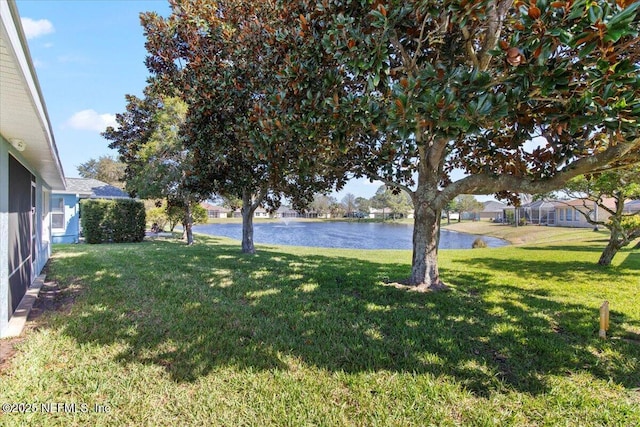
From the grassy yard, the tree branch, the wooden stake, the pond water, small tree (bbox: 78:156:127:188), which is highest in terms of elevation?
small tree (bbox: 78:156:127:188)

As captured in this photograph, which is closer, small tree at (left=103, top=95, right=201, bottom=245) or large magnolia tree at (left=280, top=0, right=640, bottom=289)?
large magnolia tree at (left=280, top=0, right=640, bottom=289)

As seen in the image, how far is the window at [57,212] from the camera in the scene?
51.0ft

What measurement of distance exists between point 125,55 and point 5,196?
570 centimetres

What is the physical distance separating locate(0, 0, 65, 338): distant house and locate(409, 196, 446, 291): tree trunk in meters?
5.74

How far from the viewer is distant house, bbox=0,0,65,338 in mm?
2367

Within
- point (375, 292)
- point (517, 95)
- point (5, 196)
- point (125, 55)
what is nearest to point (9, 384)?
point (5, 196)

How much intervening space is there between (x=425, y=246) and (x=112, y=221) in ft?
52.1

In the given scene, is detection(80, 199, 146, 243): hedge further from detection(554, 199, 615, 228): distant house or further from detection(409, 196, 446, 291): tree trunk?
detection(554, 199, 615, 228): distant house

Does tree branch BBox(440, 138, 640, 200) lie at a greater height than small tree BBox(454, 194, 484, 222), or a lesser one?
lesser

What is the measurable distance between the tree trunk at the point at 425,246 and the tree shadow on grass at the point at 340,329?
46 cm

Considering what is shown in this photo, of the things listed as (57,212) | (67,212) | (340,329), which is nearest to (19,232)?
(340,329)

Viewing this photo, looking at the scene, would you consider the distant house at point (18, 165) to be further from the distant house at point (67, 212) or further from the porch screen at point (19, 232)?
the distant house at point (67, 212)

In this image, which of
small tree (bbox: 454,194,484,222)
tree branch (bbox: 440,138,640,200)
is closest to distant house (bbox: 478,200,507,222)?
small tree (bbox: 454,194,484,222)

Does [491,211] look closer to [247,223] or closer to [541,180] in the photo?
[247,223]
